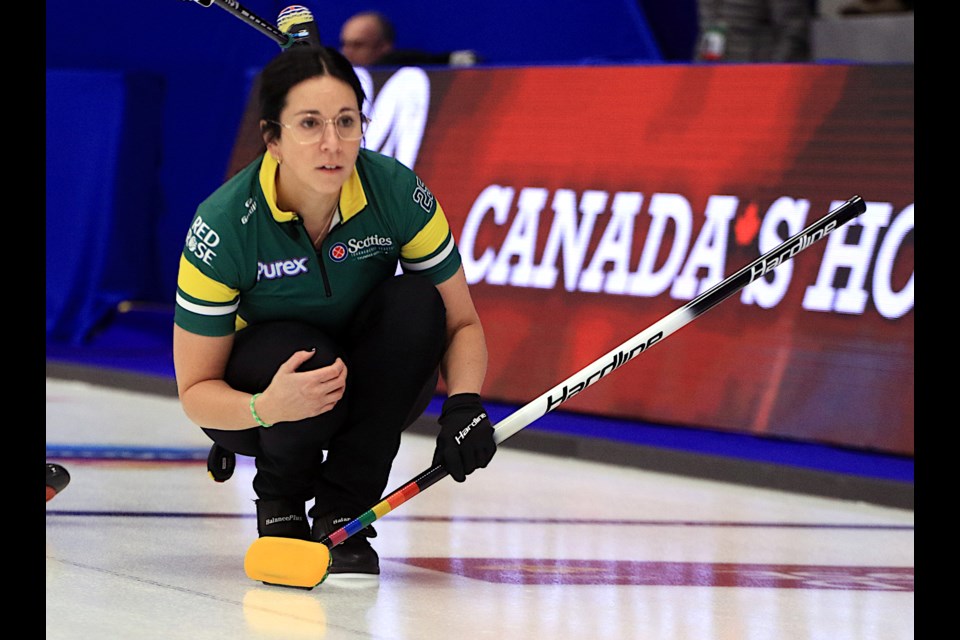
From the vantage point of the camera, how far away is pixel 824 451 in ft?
16.4

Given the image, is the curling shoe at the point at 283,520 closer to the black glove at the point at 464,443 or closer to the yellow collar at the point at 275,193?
the black glove at the point at 464,443

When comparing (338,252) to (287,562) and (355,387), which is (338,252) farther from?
(287,562)

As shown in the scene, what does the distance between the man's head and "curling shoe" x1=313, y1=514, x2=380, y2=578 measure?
477cm

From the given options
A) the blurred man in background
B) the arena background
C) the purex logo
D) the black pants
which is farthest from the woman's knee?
the blurred man in background

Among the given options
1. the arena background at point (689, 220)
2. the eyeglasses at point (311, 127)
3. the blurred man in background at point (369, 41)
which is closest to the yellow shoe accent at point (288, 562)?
the eyeglasses at point (311, 127)

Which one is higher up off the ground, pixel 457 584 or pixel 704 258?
pixel 704 258

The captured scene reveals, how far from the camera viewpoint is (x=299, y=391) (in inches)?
122

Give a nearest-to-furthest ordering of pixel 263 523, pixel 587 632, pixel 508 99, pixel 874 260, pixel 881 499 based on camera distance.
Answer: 1. pixel 587 632
2. pixel 263 523
3. pixel 881 499
4. pixel 874 260
5. pixel 508 99

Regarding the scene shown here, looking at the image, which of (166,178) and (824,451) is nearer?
(824,451)

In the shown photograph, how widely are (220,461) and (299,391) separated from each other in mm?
525

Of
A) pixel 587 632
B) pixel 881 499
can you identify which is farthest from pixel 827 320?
pixel 587 632
